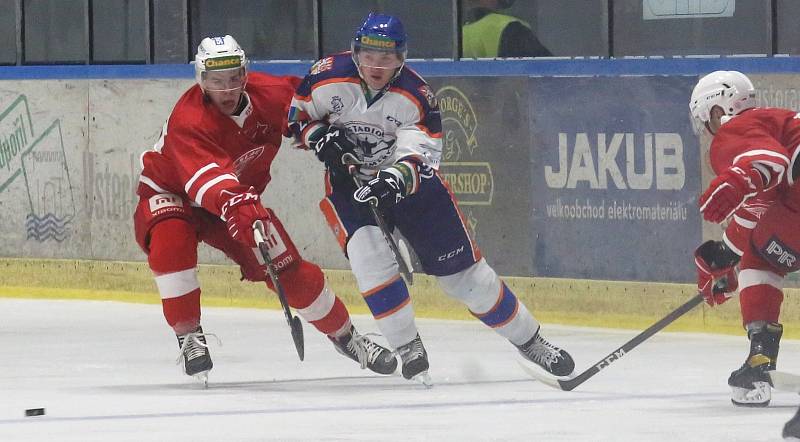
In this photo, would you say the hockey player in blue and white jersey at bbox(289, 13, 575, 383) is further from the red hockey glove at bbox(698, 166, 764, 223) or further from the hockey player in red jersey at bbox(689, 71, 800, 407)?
the red hockey glove at bbox(698, 166, 764, 223)

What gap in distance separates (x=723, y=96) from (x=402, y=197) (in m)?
1.21

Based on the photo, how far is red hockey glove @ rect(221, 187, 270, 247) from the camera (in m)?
7.29

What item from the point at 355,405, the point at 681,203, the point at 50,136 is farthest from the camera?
the point at 50,136

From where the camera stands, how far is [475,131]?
10031 millimetres

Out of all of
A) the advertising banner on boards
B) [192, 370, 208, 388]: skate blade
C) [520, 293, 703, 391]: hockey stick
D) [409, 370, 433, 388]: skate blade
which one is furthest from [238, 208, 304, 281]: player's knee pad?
the advertising banner on boards

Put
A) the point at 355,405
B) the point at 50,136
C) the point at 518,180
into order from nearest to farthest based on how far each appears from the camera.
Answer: the point at 355,405 → the point at 518,180 → the point at 50,136

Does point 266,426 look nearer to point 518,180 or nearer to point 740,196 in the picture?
point 740,196

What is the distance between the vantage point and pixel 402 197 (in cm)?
730

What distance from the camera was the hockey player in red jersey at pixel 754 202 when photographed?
6379mm

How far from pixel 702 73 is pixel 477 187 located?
128cm

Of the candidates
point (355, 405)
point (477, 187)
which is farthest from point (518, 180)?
point (355, 405)

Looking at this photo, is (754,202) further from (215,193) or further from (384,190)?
(215,193)

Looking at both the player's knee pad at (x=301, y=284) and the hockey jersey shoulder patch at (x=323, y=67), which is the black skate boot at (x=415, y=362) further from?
the hockey jersey shoulder patch at (x=323, y=67)

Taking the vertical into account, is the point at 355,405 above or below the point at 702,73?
below
